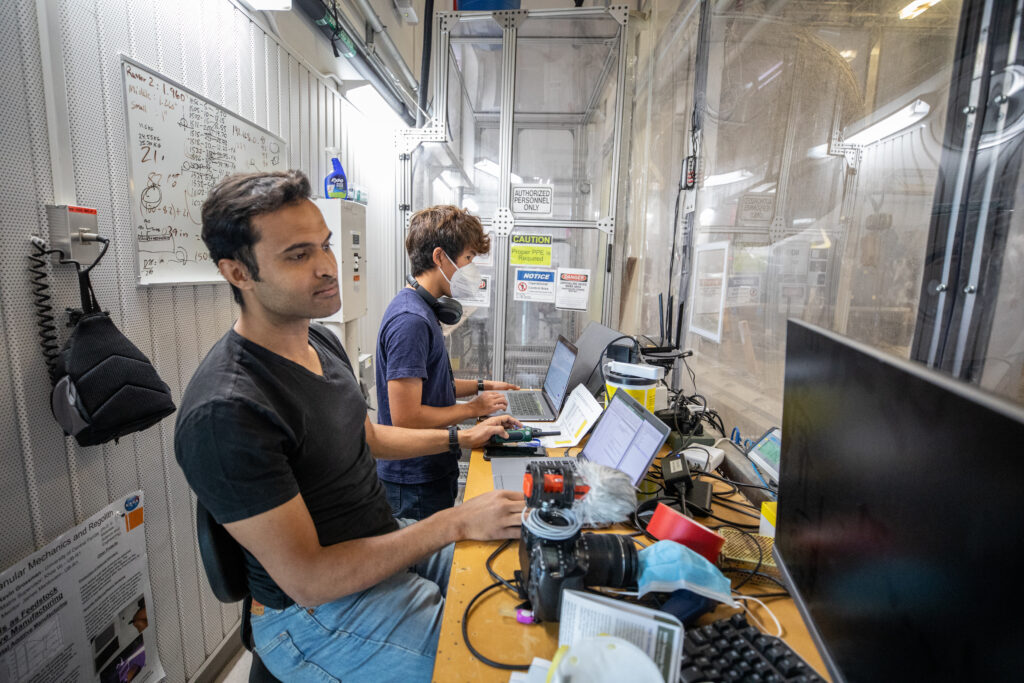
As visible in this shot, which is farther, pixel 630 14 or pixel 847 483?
pixel 630 14

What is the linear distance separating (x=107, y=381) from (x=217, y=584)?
1.86ft

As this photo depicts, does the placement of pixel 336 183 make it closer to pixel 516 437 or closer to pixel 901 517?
pixel 516 437

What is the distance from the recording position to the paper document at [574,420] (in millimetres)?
1513

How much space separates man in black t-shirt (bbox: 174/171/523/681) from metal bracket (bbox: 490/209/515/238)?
1.74 metres

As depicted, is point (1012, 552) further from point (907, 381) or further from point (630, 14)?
point (630, 14)

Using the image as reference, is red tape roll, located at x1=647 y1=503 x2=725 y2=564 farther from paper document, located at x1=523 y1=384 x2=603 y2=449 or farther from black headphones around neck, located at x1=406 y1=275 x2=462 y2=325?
black headphones around neck, located at x1=406 y1=275 x2=462 y2=325

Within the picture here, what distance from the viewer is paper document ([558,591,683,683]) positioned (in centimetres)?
55

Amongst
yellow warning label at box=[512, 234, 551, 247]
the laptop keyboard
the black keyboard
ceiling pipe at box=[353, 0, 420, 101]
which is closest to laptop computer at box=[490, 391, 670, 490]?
the black keyboard

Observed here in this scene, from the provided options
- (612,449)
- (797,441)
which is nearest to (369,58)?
(612,449)

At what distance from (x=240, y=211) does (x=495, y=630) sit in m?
0.95

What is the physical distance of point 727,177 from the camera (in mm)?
1784

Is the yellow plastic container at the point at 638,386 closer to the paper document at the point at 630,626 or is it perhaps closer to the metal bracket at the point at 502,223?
Answer: the paper document at the point at 630,626

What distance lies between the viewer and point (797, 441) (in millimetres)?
633

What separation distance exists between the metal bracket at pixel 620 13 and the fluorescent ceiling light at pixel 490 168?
103 cm
